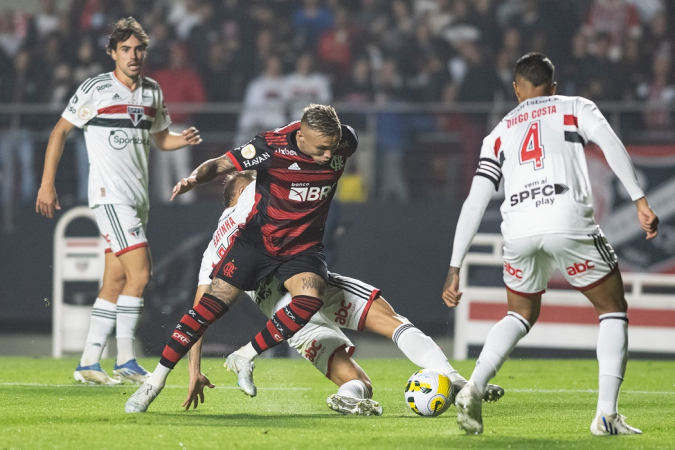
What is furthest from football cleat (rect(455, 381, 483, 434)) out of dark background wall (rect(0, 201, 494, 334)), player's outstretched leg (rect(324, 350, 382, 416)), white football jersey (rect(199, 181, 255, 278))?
dark background wall (rect(0, 201, 494, 334))

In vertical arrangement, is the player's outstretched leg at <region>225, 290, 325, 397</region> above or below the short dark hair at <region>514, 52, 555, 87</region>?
below

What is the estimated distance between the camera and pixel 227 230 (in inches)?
237

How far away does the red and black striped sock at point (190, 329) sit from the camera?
5.27m

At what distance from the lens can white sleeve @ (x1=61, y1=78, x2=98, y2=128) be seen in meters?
7.06

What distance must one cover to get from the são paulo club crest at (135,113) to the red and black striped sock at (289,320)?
2424 millimetres

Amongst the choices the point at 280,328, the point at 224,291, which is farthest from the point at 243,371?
the point at 224,291

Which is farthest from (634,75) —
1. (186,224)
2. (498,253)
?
(186,224)

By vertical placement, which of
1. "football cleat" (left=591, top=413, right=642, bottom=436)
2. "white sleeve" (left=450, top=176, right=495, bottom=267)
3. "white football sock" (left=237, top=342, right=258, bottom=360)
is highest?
"white sleeve" (left=450, top=176, right=495, bottom=267)

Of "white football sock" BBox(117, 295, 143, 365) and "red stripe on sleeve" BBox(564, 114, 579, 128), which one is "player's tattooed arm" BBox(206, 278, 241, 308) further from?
"red stripe on sleeve" BBox(564, 114, 579, 128)

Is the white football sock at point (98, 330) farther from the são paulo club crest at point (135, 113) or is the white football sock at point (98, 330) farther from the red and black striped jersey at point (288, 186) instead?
the red and black striped jersey at point (288, 186)

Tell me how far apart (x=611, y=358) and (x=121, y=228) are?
3630 millimetres

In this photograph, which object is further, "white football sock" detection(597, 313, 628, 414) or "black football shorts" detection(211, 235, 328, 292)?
"black football shorts" detection(211, 235, 328, 292)

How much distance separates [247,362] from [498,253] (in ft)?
16.9

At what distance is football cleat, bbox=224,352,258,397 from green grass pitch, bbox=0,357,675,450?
0.16 metres
